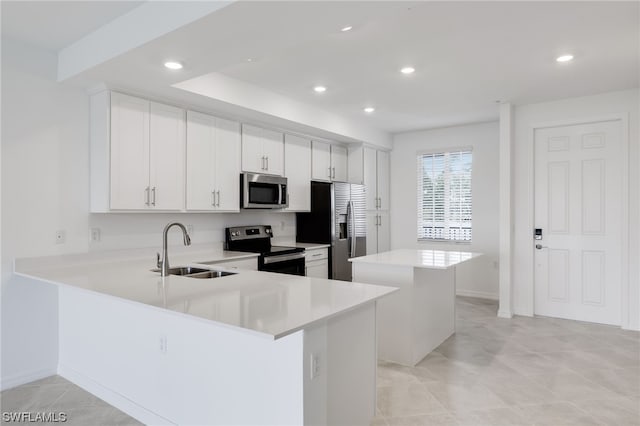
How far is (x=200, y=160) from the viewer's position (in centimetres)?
383

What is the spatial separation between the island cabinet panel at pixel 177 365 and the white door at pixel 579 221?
4.15 metres

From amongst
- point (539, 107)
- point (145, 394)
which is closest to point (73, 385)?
point (145, 394)

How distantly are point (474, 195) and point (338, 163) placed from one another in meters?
2.11

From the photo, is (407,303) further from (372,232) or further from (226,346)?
(372,232)

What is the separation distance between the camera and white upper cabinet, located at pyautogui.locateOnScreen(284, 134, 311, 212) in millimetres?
4848

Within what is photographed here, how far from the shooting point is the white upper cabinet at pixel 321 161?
5.24 metres

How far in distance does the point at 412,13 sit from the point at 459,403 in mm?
2605

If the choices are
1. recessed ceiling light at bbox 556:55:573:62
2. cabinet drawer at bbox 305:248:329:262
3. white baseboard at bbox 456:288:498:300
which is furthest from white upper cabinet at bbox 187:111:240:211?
white baseboard at bbox 456:288:498:300

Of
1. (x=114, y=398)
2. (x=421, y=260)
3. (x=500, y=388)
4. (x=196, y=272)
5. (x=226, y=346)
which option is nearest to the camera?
(x=226, y=346)

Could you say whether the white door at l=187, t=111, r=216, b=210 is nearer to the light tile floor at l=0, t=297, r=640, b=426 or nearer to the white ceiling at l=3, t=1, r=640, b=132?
the white ceiling at l=3, t=1, r=640, b=132

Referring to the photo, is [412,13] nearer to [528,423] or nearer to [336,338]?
[336,338]

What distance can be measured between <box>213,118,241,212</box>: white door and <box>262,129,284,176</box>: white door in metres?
0.40

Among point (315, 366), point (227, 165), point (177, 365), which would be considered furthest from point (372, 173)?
point (315, 366)

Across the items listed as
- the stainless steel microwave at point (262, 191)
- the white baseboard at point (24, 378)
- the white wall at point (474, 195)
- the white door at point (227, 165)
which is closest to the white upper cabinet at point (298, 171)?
the stainless steel microwave at point (262, 191)
